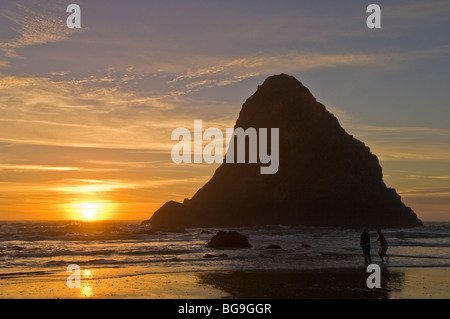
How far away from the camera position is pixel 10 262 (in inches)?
1202

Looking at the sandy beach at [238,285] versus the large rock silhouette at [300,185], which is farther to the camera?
the large rock silhouette at [300,185]

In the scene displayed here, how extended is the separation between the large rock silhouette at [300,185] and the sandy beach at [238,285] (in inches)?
3448

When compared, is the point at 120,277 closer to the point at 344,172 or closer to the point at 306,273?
the point at 306,273

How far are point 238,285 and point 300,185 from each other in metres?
98.2

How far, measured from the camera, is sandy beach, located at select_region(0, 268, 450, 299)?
55.0 feet

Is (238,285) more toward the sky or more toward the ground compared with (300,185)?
more toward the ground

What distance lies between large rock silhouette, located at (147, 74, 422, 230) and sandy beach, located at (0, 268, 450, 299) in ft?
287

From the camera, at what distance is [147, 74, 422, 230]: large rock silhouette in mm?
112375

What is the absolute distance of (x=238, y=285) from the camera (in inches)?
763

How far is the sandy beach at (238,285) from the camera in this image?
16.8 metres

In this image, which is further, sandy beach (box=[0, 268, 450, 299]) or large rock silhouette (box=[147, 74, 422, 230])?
large rock silhouette (box=[147, 74, 422, 230])
